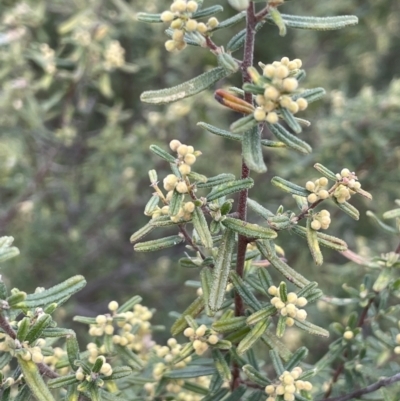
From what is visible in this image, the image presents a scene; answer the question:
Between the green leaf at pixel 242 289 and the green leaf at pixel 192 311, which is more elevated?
the green leaf at pixel 242 289

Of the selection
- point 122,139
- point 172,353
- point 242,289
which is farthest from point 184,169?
point 122,139

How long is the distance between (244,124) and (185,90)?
108 mm

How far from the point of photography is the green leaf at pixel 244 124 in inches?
22.5

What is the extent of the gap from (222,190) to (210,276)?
5.6 inches

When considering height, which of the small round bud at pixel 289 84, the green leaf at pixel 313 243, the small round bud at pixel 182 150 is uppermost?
the small round bud at pixel 289 84

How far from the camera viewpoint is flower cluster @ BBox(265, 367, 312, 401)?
29.0 inches

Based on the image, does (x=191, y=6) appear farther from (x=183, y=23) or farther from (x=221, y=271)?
(x=221, y=271)

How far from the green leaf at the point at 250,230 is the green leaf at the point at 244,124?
158 mm

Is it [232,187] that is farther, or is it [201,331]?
[201,331]

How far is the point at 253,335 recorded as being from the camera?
2.41 ft

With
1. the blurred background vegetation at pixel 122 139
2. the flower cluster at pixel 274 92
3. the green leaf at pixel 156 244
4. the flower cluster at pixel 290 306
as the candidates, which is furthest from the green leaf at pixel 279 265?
the blurred background vegetation at pixel 122 139

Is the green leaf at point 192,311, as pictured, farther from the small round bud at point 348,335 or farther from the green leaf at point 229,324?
the small round bud at point 348,335

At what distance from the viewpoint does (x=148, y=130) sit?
234cm

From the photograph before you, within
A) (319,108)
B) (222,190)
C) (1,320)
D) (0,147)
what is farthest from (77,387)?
(319,108)
